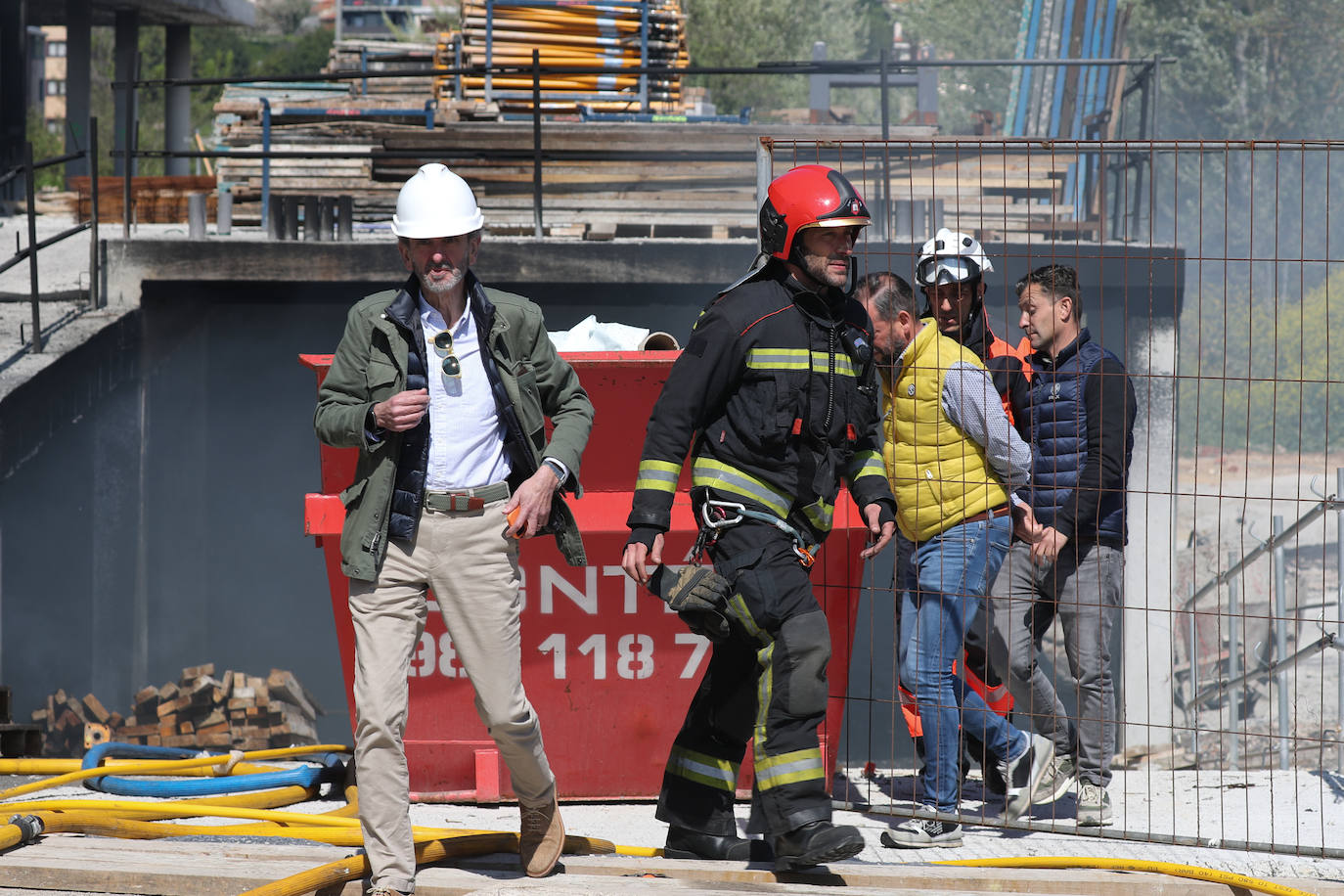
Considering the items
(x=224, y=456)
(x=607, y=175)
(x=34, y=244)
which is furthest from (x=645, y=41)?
(x=34, y=244)

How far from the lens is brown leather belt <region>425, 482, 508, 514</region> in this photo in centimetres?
353

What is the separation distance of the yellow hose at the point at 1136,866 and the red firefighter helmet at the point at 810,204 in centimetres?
185

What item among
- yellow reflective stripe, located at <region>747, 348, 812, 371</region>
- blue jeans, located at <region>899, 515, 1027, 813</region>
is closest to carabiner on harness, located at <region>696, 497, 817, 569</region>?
yellow reflective stripe, located at <region>747, 348, 812, 371</region>

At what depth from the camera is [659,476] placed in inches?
143

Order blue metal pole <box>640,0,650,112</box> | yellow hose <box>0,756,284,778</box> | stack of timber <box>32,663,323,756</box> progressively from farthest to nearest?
blue metal pole <box>640,0,650,112</box> < stack of timber <box>32,663,323,756</box> < yellow hose <box>0,756,284,778</box>

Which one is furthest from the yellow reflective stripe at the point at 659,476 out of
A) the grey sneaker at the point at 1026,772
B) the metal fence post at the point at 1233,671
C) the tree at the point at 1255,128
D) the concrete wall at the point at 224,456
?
the tree at the point at 1255,128

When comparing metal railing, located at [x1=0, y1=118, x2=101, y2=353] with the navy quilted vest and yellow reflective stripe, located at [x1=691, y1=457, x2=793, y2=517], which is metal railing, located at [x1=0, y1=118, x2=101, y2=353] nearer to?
yellow reflective stripe, located at [x1=691, y1=457, x2=793, y2=517]

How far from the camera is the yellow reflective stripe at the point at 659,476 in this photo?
363cm

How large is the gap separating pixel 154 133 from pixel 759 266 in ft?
140

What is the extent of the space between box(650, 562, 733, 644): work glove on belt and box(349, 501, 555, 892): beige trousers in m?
0.41

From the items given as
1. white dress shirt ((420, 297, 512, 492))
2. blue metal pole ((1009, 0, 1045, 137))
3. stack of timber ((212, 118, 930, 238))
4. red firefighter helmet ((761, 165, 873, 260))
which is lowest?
white dress shirt ((420, 297, 512, 492))

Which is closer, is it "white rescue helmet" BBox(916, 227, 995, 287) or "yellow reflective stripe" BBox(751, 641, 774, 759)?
"yellow reflective stripe" BBox(751, 641, 774, 759)

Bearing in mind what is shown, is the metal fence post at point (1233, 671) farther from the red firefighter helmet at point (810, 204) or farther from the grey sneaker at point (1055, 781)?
the red firefighter helmet at point (810, 204)

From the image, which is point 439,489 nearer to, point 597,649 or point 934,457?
point 597,649
